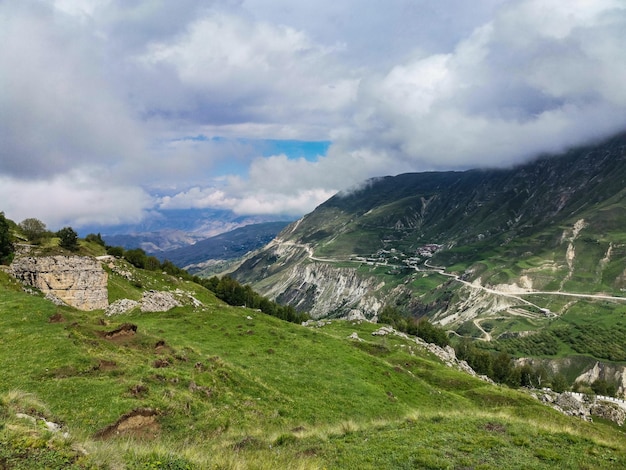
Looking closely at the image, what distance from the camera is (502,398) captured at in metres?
54.7

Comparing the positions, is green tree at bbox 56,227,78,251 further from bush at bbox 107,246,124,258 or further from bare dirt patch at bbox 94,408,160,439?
bare dirt patch at bbox 94,408,160,439

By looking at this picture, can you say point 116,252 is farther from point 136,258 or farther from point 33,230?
point 33,230

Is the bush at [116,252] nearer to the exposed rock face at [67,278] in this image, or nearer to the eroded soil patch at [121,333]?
the exposed rock face at [67,278]

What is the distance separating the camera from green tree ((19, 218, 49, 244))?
8638 centimetres

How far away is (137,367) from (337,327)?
A: 78.2 metres

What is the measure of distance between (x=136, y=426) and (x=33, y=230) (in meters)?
93.6

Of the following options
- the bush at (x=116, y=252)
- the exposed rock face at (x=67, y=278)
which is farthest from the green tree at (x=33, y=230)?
the exposed rock face at (x=67, y=278)

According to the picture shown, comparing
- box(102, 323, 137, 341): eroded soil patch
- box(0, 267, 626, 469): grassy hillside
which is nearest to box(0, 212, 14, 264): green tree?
box(0, 267, 626, 469): grassy hillside

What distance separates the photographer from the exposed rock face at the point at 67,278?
62.9 metres

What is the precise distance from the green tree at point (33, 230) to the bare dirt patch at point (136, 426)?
83.0 m

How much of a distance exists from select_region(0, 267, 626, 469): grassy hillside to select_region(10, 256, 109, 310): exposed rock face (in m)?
19.2

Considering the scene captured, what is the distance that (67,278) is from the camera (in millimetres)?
65438

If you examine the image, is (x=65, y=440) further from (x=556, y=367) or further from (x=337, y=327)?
(x=556, y=367)

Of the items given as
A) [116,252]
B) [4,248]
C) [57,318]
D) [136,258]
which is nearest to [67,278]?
[4,248]
